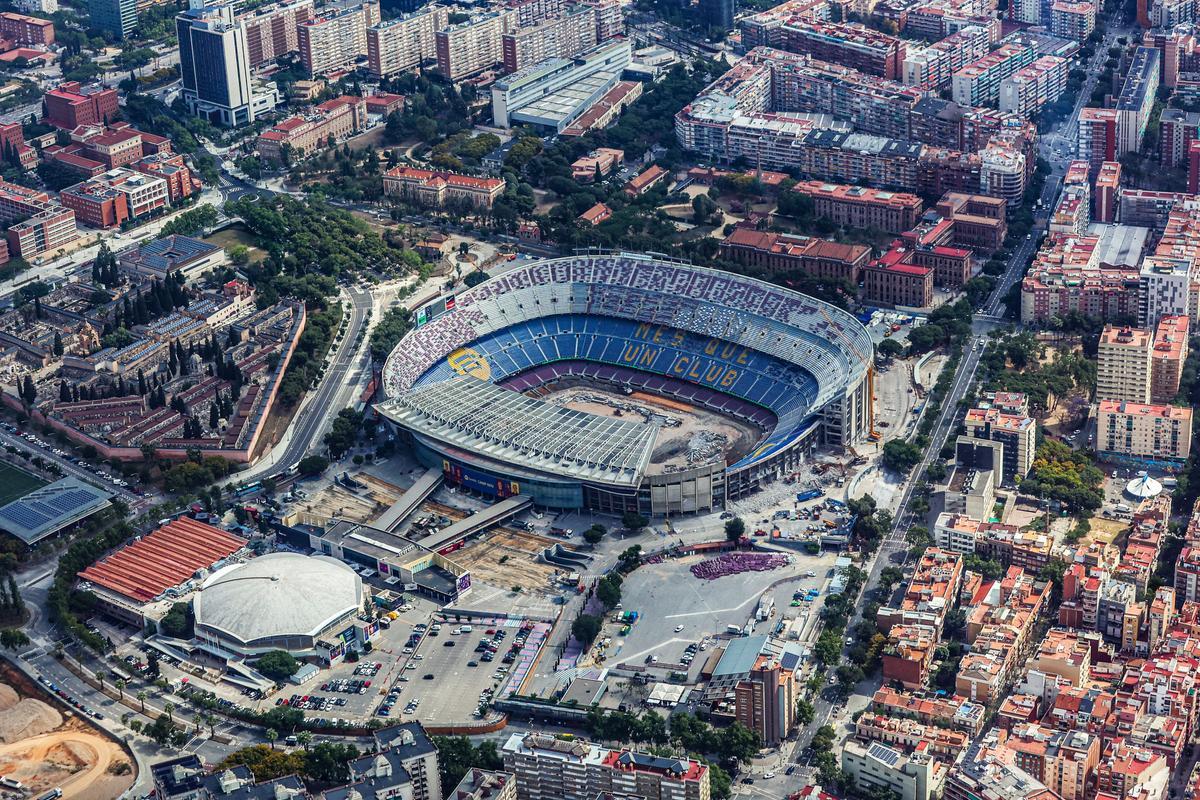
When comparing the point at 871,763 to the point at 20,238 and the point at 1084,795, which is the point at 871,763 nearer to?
the point at 1084,795

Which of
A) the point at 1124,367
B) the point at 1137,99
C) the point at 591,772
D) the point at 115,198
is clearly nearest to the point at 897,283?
the point at 1124,367

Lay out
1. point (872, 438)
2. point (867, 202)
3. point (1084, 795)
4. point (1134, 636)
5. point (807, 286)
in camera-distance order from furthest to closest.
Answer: point (867, 202)
point (807, 286)
point (872, 438)
point (1134, 636)
point (1084, 795)

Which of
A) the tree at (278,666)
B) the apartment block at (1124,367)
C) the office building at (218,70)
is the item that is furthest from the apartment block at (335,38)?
the tree at (278,666)

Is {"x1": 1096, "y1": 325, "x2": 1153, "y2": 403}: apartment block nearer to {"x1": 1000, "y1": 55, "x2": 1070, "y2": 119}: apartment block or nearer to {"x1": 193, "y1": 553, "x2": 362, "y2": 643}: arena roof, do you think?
{"x1": 1000, "y1": 55, "x2": 1070, "y2": 119}: apartment block

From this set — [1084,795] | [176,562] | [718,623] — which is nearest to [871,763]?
[1084,795]

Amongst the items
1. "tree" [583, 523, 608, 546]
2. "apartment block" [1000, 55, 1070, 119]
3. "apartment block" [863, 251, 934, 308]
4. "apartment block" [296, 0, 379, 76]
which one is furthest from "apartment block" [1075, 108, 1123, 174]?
"apartment block" [296, 0, 379, 76]
